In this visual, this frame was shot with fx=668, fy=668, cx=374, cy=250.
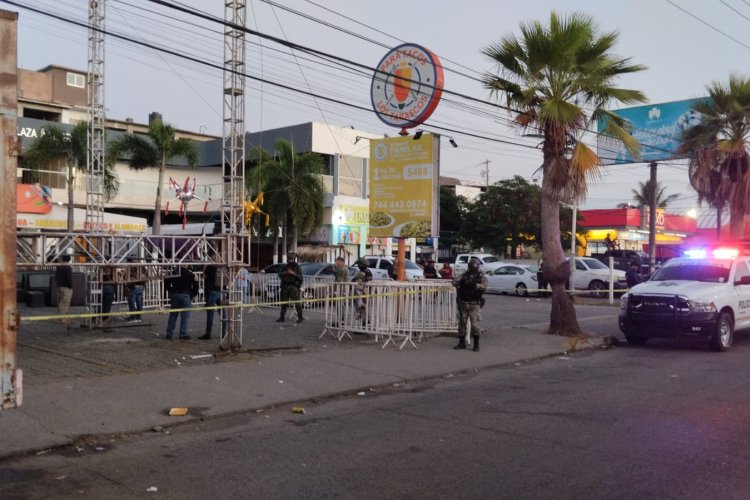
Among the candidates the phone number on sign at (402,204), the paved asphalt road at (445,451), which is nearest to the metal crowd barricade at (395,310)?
the phone number on sign at (402,204)

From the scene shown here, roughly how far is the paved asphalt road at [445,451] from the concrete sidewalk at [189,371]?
0.47 meters

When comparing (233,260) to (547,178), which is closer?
(233,260)

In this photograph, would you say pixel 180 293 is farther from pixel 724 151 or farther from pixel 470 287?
pixel 724 151

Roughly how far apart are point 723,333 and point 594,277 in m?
16.5

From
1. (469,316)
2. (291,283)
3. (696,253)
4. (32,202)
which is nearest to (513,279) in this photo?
(696,253)

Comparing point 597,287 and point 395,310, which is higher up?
point 395,310

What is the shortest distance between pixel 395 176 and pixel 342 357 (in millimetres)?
5094

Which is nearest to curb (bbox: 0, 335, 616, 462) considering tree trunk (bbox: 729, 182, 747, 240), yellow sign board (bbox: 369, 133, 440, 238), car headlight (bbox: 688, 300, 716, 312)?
car headlight (bbox: 688, 300, 716, 312)

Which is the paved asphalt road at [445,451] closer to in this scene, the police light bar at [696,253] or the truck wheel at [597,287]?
the police light bar at [696,253]

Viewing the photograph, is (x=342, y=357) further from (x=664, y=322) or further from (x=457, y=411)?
(x=664, y=322)

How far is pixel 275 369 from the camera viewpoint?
10867 millimetres

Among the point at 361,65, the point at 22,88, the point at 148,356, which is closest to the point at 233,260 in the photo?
the point at 148,356

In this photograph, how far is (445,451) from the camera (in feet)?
21.6

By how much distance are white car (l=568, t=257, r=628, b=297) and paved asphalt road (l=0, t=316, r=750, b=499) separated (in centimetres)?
2008
